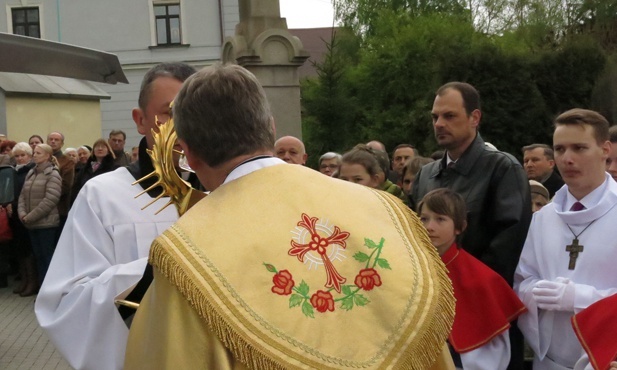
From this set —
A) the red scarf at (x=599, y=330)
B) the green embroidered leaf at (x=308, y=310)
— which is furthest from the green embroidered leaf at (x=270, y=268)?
the red scarf at (x=599, y=330)

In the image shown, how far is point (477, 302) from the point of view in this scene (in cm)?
460

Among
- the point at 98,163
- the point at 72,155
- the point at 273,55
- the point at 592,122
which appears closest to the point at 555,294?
the point at 592,122

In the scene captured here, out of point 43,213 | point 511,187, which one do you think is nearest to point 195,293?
point 511,187

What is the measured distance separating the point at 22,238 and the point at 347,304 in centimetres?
1155

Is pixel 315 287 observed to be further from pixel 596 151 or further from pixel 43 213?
pixel 43 213

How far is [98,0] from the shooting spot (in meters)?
33.6

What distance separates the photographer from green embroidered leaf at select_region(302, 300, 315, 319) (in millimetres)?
2410

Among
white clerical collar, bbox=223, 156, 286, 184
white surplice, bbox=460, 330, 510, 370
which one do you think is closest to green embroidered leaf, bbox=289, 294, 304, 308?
white clerical collar, bbox=223, 156, 286, 184

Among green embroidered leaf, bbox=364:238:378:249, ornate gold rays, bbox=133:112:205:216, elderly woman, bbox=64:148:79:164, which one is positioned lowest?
elderly woman, bbox=64:148:79:164

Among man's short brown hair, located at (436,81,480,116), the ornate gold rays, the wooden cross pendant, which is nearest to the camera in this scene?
the ornate gold rays

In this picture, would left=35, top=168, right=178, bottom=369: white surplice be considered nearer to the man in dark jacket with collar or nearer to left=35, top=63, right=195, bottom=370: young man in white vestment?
left=35, top=63, right=195, bottom=370: young man in white vestment

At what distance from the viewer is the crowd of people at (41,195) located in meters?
12.2

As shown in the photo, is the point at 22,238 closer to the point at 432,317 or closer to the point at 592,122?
the point at 592,122

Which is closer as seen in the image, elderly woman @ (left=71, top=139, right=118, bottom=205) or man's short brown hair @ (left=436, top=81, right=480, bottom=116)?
man's short brown hair @ (left=436, top=81, right=480, bottom=116)
